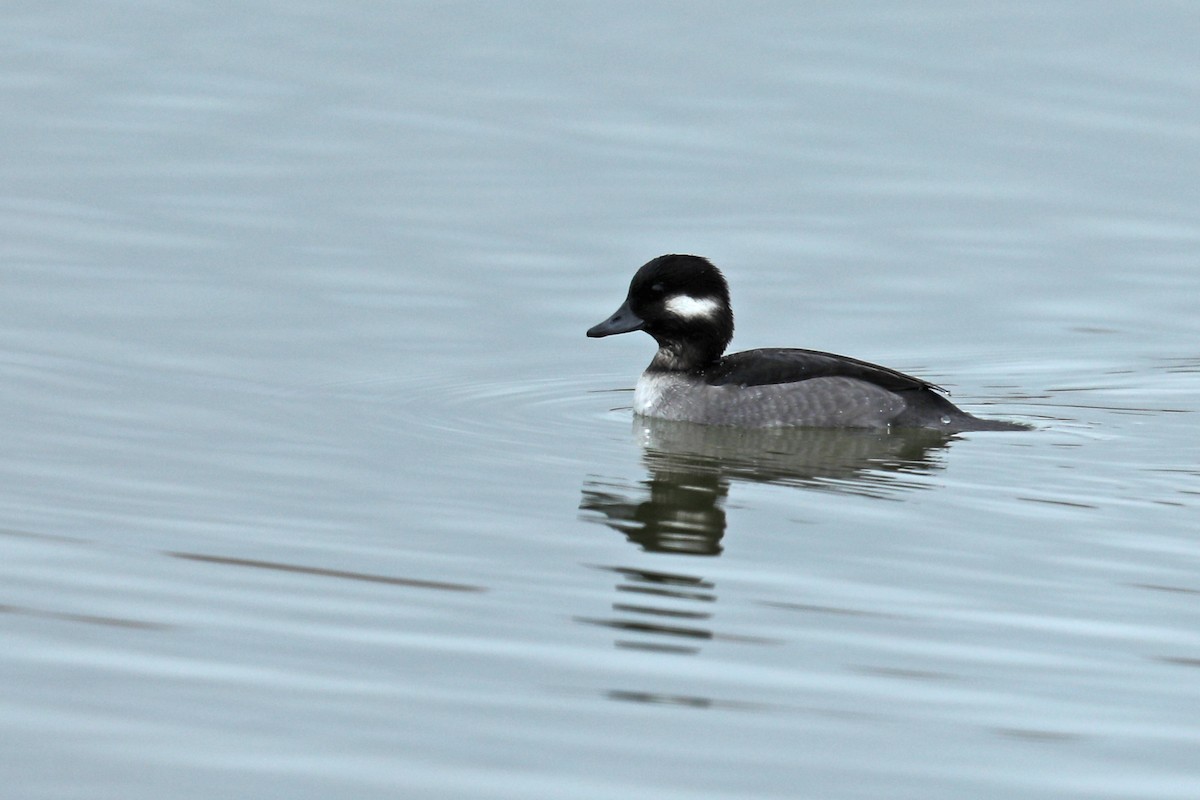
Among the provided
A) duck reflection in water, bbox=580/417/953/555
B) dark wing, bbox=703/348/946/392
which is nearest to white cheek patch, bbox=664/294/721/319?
dark wing, bbox=703/348/946/392

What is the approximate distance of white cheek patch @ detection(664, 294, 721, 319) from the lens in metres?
13.9

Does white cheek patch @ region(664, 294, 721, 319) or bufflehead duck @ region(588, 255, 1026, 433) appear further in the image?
white cheek patch @ region(664, 294, 721, 319)

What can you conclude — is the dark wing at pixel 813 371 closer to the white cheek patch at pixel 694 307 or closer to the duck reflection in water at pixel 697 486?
the duck reflection in water at pixel 697 486

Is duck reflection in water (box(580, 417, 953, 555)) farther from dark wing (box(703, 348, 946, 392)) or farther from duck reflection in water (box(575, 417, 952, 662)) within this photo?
dark wing (box(703, 348, 946, 392))

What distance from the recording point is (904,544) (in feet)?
30.5

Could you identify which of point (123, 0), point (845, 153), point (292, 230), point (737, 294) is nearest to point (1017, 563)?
point (737, 294)

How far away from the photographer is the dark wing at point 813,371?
13.0 metres

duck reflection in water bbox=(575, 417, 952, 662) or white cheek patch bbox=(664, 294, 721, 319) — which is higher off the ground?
white cheek patch bbox=(664, 294, 721, 319)

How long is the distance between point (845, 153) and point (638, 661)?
15.4m

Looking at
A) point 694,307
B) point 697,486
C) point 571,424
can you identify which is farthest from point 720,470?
point 694,307

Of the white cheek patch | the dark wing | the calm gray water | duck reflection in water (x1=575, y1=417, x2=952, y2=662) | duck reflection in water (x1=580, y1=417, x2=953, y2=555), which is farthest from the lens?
the white cheek patch

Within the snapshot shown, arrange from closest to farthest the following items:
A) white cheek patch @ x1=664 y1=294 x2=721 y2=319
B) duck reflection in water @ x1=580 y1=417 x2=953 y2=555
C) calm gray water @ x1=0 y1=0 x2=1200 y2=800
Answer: calm gray water @ x1=0 y1=0 x2=1200 y2=800 < duck reflection in water @ x1=580 y1=417 x2=953 y2=555 < white cheek patch @ x1=664 y1=294 x2=721 y2=319

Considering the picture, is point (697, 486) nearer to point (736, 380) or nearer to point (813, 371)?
point (813, 371)

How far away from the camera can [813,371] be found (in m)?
13.1
